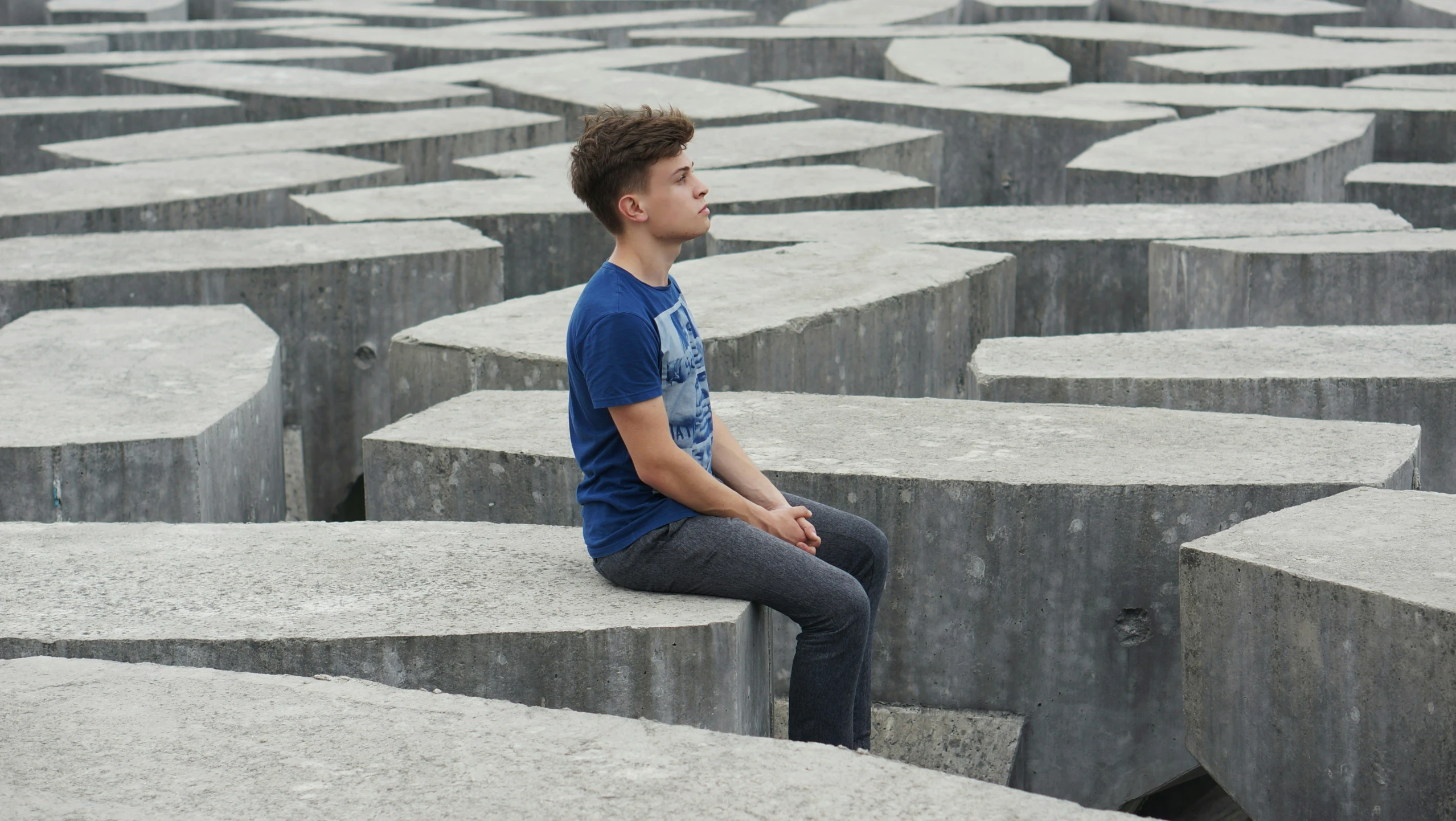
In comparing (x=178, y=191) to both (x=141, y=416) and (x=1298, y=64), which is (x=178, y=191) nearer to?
(x=141, y=416)

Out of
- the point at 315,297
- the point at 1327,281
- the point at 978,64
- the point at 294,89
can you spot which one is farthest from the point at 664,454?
the point at 978,64

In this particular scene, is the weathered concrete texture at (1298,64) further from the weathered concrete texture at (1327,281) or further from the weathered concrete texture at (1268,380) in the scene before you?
the weathered concrete texture at (1268,380)

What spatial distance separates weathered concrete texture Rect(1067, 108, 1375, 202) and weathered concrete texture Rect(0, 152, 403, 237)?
341 cm

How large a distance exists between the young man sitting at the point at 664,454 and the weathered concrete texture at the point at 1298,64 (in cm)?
864

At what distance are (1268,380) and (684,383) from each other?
6.91 feet

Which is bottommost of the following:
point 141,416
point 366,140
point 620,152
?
point 141,416

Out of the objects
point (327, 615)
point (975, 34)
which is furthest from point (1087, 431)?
point (975, 34)

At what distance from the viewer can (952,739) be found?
150 inches

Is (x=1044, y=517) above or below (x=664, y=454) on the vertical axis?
below

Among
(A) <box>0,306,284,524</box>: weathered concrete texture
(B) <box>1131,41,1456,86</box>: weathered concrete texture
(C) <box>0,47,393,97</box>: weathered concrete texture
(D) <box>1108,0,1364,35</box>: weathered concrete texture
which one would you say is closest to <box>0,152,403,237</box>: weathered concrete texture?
(A) <box>0,306,284,524</box>: weathered concrete texture

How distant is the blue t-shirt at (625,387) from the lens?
2836 mm

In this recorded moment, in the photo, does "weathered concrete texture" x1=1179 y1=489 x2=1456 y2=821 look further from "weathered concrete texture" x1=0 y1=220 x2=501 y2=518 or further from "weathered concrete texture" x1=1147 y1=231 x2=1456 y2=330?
"weathered concrete texture" x1=0 y1=220 x2=501 y2=518

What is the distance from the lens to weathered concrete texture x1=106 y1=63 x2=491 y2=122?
10.0 meters

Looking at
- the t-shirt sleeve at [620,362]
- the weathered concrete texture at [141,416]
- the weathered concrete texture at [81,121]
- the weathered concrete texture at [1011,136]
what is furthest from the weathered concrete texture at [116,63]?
the t-shirt sleeve at [620,362]
